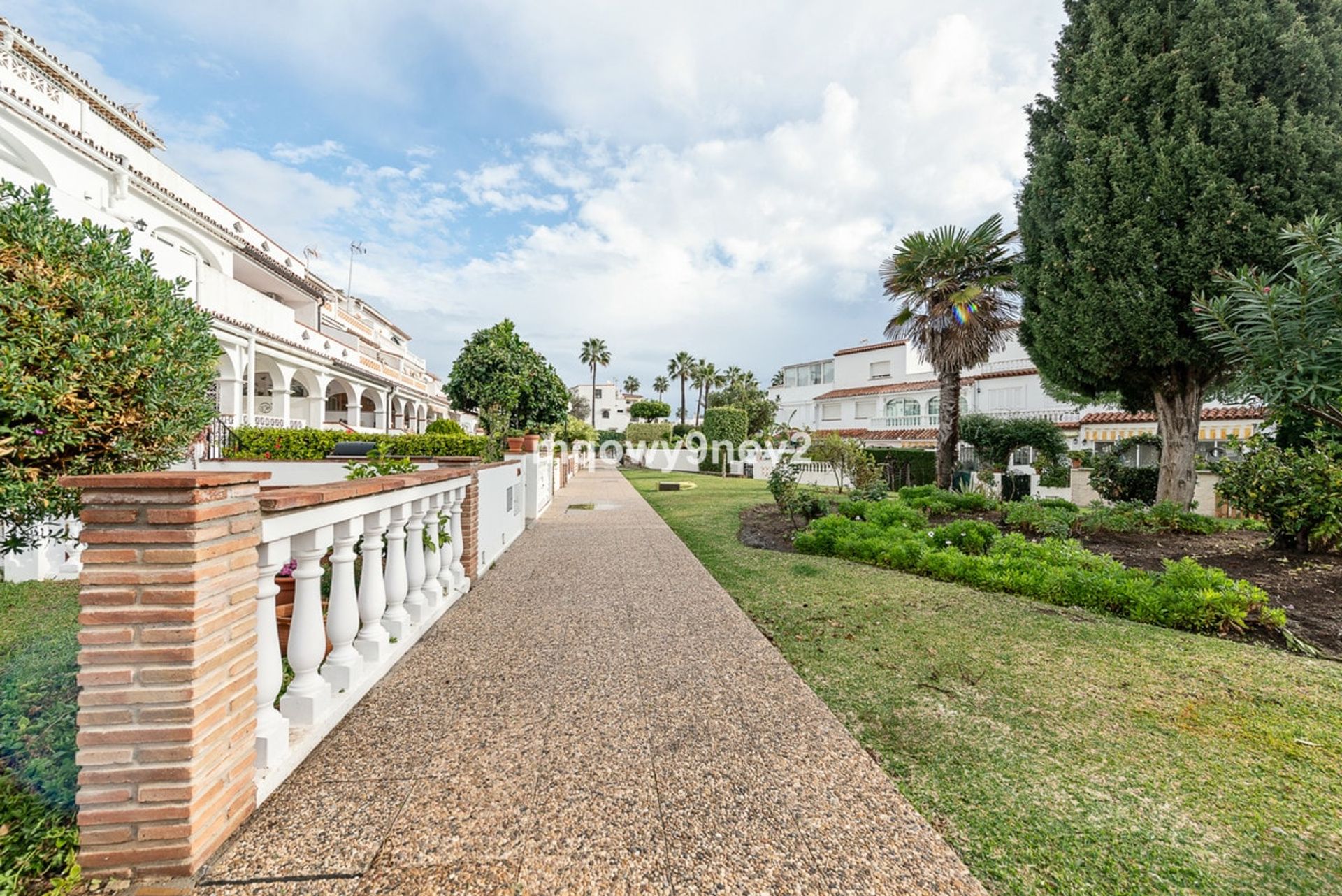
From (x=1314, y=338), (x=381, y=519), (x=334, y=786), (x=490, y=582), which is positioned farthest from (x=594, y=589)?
(x=1314, y=338)

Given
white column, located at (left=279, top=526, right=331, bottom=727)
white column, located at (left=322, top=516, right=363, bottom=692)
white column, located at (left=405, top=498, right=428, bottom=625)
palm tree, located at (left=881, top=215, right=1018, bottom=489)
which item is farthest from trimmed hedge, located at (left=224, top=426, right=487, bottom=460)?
palm tree, located at (left=881, top=215, right=1018, bottom=489)

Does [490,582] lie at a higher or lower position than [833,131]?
lower

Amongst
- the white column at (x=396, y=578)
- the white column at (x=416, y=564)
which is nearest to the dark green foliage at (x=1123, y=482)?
the white column at (x=416, y=564)

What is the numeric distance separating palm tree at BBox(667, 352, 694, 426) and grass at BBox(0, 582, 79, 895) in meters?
58.2

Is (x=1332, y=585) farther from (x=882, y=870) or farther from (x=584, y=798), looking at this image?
(x=584, y=798)

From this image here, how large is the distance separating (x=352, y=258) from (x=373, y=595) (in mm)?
43877

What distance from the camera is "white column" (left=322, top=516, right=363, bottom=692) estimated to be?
2951 millimetres

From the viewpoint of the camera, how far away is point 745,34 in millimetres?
9102

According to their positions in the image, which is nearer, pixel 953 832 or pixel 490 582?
pixel 953 832

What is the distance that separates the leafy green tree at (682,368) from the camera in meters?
62.1

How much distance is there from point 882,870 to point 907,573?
5623 millimetres

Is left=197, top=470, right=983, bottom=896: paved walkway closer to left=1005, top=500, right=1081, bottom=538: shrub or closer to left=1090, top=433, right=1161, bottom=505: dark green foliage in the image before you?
left=1005, top=500, right=1081, bottom=538: shrub

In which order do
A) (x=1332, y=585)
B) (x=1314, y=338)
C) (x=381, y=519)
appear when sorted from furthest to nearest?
(x=1332, y=585)
(x=1314, y=338)
(x=381, y=519)

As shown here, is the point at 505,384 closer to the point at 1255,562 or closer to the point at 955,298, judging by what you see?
the point at 955,298
